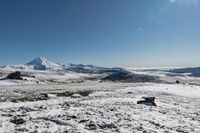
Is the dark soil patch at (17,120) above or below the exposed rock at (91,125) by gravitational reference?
above

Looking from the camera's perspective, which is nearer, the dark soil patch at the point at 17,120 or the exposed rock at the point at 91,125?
→ the exposed rock at the point at 91,125

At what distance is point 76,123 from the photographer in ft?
56.0

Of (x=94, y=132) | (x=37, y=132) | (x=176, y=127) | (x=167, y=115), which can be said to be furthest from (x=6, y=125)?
(x=167, y=115)

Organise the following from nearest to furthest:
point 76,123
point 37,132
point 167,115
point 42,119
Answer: point 37,132, point 76,123, point 42,119, point 167,115

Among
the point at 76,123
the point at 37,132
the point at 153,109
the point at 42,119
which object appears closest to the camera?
the point at 37,132

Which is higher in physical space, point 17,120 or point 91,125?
point 17,120

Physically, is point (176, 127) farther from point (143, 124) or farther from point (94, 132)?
point (94, 132)

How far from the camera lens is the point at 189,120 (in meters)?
20.0

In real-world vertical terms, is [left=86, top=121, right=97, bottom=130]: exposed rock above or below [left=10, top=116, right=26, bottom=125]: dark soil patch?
below

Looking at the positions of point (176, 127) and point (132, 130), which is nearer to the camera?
point (132, 130)

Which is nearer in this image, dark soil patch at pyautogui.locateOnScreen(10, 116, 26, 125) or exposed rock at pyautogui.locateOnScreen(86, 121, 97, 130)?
exposed rock at pyautogui.locateOnScreen(86, 121, 97, 130)

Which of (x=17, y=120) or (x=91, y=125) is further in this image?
(x=17, y=120)

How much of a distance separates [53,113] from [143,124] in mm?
7133

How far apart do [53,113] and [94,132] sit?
5.95 meters
